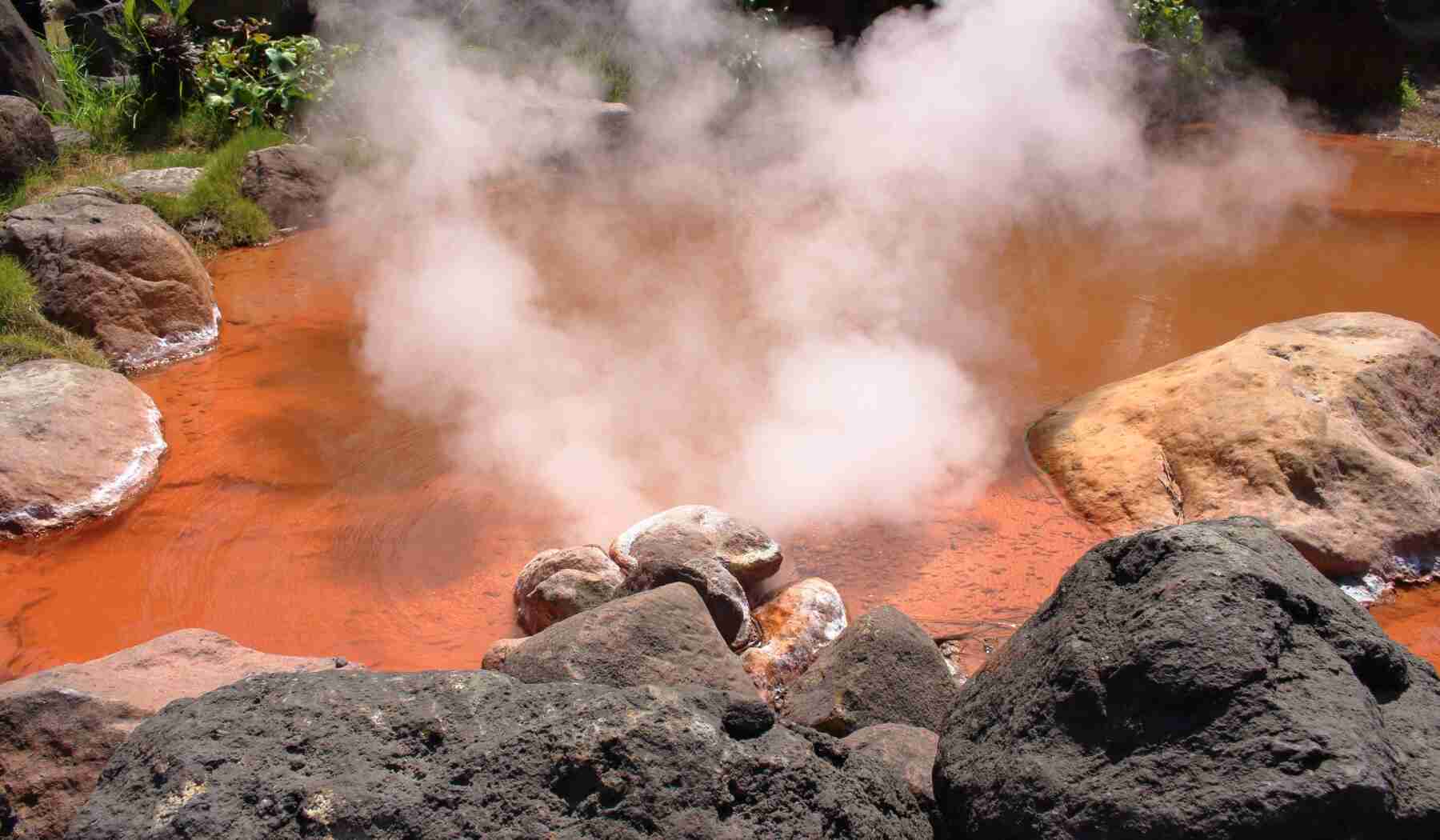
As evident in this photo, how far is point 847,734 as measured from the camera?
11.2 feet

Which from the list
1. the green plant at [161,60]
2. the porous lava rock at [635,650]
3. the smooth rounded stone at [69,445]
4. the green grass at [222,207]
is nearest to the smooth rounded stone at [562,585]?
the porous lava rock at [635,650]

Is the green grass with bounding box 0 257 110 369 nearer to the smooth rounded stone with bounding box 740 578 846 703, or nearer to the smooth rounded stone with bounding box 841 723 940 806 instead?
the smooth rounded stone with bounding box 740 578 846 703

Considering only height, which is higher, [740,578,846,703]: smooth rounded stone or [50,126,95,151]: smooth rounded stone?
[740,578,846,703]: smooth rounded stone

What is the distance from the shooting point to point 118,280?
6.82 meters

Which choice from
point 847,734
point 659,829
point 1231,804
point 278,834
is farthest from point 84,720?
point 1231,804

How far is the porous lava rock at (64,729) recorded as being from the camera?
2918 millimetres

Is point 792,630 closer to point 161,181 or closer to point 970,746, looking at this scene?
point 970,746

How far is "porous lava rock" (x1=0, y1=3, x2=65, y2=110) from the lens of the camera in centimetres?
901

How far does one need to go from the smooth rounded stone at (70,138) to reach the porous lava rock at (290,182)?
1.35 meters

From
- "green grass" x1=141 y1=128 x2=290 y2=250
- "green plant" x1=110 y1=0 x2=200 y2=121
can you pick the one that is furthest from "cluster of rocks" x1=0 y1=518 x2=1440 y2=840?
"green plant" x1=110 y1=0 x2=200 y2=121

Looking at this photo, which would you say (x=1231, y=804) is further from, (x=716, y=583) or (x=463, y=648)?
(x=463, y=648)

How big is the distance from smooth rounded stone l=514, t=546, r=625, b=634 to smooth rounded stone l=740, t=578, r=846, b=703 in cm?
57

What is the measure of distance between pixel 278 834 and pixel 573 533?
9.07ft

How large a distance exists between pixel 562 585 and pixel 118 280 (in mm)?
4193
